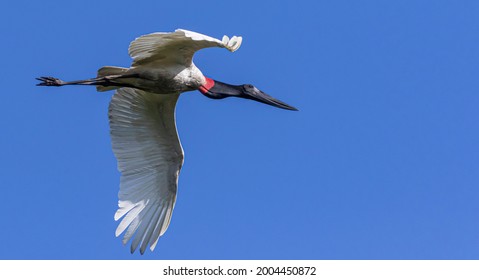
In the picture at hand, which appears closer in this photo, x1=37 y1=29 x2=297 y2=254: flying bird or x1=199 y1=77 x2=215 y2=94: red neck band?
x1=37 y1=29 x2=297 y2=254: flying bird

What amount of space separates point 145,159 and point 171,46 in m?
2.96

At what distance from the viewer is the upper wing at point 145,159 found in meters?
15.9

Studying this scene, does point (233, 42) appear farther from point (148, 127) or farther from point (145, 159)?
point (145, 159)

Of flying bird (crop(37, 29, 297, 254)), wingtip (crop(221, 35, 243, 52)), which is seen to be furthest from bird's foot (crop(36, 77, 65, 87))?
wingtip (crop(221, 35, 243, 52))

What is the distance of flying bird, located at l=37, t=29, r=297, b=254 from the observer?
48.4ft

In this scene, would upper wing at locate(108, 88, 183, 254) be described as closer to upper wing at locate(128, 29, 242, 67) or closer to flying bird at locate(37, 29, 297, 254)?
flying bird at locate(37, 29, 297, 254)

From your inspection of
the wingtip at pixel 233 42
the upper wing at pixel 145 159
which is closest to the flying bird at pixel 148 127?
the upper wing at pixel 145 159

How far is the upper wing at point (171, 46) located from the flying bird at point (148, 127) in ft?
0.10

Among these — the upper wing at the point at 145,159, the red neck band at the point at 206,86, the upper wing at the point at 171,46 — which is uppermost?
the red neck band at the point at 206,86

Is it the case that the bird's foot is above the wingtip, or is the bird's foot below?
below

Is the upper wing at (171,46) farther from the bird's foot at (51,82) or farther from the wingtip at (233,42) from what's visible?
the bird's foot at (51,82)

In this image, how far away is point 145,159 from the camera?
16.5 meters

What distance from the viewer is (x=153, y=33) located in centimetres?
1344
